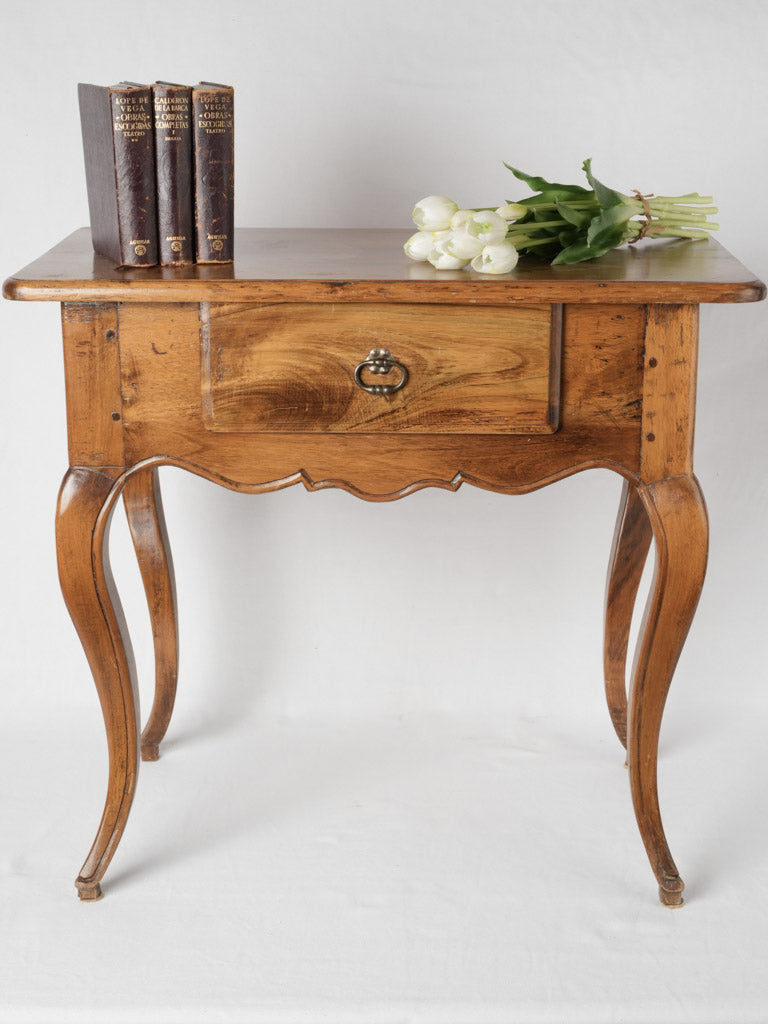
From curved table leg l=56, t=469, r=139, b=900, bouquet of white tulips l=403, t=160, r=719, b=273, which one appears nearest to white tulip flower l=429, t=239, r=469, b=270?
bouquet of white tulips l=403, t=160, r=719, b=273

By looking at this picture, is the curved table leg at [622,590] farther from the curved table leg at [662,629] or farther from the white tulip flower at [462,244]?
the white tulip flower at [462,244]

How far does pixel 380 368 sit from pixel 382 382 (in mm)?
21

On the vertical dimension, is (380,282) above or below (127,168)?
below

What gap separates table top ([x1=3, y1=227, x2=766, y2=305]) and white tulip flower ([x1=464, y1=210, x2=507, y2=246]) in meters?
0.05

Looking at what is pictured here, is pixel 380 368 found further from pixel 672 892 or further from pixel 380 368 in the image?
pixel 672 892

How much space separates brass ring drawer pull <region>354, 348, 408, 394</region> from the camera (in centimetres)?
158

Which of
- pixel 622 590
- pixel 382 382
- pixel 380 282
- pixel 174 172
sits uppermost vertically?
pixel 174 172

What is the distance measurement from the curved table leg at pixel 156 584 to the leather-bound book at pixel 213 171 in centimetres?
51

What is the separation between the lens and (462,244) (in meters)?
1.60

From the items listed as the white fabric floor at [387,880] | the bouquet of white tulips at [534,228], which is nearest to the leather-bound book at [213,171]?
the bouquet of white tulips at [534,228]

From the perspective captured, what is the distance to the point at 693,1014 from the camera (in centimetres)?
160

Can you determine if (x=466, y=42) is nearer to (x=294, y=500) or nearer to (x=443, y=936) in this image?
(x=294, y=500)

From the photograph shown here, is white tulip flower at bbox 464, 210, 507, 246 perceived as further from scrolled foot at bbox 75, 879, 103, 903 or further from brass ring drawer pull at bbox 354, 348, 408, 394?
scrolled foot at bbox 75, 879, 103, 903

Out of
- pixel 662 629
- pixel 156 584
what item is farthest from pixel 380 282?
pixel 156 584
